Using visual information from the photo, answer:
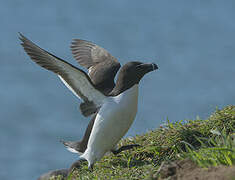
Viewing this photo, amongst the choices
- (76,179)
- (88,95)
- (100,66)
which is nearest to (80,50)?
(100,66)

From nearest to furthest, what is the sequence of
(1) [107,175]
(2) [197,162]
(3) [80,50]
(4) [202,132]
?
(2) [197,162] → (1) [107,175] → (4) [202,132] → (3) [80,50]

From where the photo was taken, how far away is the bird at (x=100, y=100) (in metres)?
6.62

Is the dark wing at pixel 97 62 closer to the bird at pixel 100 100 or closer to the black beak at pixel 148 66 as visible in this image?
the bird at pixel 100 100

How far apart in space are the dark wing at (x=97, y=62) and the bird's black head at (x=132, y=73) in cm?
46

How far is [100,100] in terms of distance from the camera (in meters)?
6.93

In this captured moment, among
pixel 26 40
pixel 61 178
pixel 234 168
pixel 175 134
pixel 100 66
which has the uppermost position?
pixel 100 66

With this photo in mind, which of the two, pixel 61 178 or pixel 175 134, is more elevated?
pixel 175 134

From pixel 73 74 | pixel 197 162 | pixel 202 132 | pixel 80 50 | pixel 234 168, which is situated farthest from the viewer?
pixel 80 50

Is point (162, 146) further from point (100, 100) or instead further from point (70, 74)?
point (70, 74)

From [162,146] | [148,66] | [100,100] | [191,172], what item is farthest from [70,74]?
[191,172]

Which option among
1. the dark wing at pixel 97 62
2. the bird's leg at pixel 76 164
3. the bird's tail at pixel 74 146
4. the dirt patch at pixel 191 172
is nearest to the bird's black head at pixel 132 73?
the dark wing at pixel 97 62

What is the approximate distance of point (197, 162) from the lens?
4.11 meters

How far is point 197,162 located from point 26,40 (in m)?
3.75

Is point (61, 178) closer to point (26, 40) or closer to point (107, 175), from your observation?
point (107, 175)
